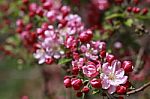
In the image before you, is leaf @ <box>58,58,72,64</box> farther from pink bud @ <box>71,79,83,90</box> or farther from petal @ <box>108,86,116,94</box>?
petal @ <box>108,86,116,94</box>

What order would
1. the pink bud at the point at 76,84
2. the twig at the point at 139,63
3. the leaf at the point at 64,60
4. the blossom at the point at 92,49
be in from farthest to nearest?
the twig at the point at 139,63 < the leaf at the point at 64,60 < the blossom at the point at 92,49 < the pink bud at the point at 76,84

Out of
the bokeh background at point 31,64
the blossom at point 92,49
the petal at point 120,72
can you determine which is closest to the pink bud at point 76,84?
the petal at point 120,72

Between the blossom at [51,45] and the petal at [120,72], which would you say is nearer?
the petal at [120,72]

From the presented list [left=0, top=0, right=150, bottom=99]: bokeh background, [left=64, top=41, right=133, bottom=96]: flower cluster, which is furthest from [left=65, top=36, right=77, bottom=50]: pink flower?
[left=0, top=0, right=150, bottom=99]: bokeh background

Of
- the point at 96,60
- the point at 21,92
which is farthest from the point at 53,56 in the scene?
the point at 21,92

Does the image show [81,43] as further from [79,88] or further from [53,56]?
[79,88]

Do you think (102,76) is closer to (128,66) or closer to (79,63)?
(128,66)

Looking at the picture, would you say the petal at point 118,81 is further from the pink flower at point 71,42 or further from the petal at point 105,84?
the pink flower at point 71,42
